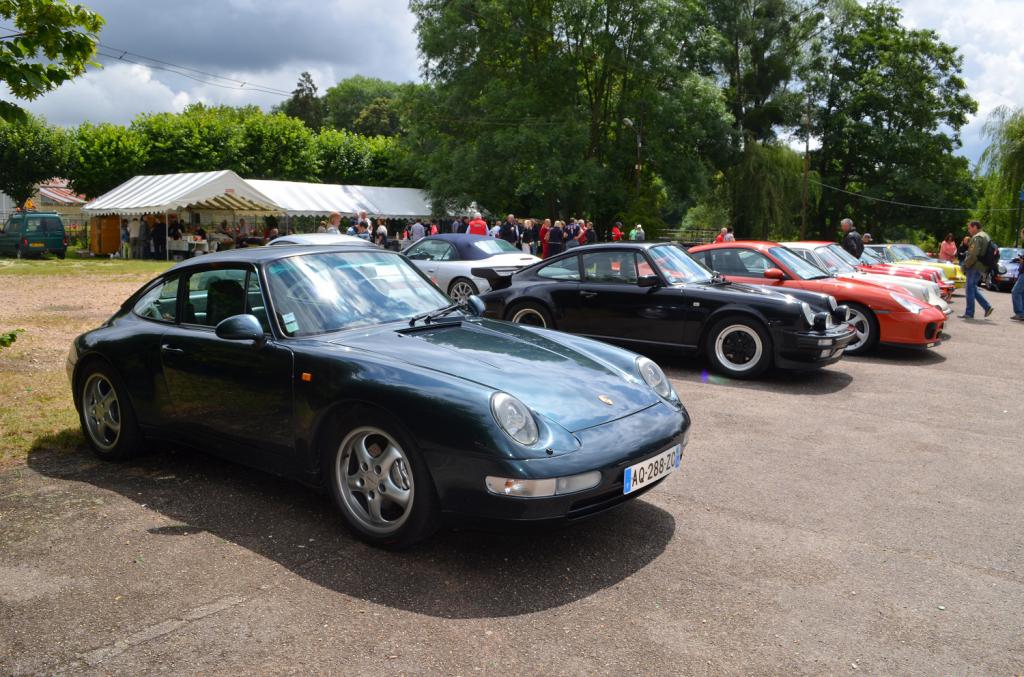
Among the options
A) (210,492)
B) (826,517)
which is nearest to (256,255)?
(210,492)

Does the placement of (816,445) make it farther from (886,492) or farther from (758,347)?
(758,347)

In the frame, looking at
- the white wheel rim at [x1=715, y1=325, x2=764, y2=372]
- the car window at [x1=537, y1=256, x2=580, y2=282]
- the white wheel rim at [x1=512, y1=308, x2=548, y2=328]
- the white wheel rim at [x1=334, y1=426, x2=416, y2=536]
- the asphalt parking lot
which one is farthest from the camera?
the white wheel rim at [x1=512, y1=308, x2=548, y2=328]

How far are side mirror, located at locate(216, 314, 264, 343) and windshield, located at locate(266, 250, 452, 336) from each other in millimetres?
196

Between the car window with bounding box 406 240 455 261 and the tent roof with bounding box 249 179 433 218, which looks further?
the tent roof with bounding box 249 179 433 218

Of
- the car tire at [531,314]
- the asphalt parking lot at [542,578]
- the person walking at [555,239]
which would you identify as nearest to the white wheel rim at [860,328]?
the car tire at [531,314]

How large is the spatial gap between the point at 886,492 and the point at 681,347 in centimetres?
400

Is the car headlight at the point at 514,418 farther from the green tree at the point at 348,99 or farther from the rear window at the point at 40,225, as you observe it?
the green tree at the point at 348,99

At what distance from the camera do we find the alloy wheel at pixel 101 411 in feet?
17.1

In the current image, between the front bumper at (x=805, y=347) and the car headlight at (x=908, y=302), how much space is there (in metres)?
2.60

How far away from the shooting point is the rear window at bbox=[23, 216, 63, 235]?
2933cm

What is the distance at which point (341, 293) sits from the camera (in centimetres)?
464

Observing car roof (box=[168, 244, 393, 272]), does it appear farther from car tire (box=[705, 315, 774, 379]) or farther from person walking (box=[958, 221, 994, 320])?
person walking (box=[958, 221, 994, 320])

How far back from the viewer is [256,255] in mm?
4746

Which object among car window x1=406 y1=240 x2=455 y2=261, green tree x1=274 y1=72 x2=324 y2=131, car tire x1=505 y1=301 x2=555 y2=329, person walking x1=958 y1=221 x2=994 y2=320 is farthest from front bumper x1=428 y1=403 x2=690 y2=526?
green tree x1=274 y1=72 x2=324 y2=131
